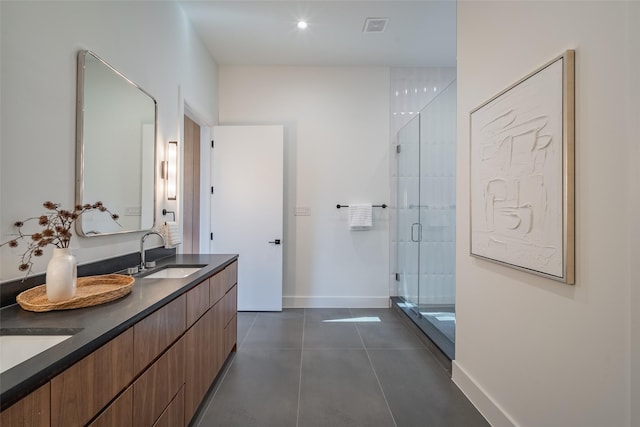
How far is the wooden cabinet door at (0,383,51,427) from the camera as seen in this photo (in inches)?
23.4

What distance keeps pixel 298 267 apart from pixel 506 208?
8.47 ft

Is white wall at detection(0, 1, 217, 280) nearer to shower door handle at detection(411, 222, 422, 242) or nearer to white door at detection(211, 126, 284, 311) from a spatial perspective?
white door at detection(211, 126, 284, 311)

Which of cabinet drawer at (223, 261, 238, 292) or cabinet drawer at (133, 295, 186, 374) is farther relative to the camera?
cabinet drawer at (223, 261, 238, 292)

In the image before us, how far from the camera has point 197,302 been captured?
1620 mm

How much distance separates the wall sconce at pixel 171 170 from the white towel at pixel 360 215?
1982 millimetres

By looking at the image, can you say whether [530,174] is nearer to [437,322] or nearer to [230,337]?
[437,322]

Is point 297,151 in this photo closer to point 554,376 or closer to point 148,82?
point 148,82

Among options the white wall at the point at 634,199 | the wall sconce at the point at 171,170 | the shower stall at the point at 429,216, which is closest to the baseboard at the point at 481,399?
the shower stall at the point at 429,216

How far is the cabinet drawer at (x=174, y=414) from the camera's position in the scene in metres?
1.23

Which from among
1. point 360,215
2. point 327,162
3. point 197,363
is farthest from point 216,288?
point 327,162

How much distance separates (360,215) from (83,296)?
2.82m

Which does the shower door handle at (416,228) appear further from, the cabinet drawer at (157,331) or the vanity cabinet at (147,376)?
the cabinet drawer at (157,331)

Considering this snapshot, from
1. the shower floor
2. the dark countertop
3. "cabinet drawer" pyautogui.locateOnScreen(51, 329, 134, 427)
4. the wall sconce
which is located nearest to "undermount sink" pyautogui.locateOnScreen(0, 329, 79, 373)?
the dark countertop

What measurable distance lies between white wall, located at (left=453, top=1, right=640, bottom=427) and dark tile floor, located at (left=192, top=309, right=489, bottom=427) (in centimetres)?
38
